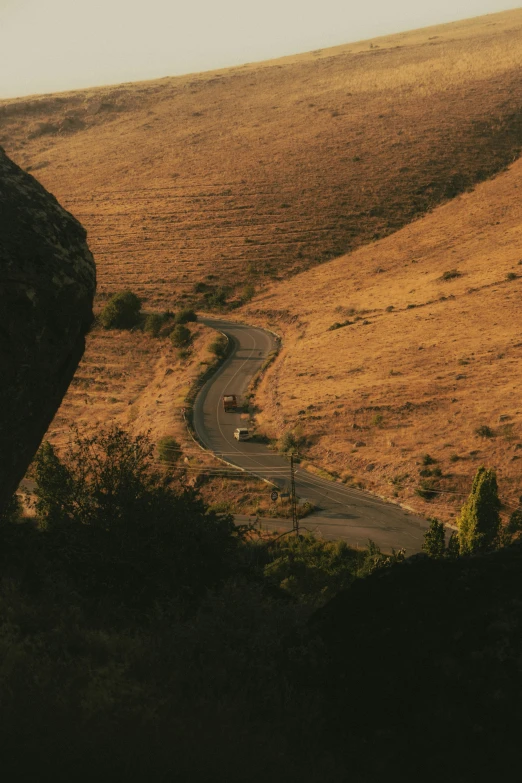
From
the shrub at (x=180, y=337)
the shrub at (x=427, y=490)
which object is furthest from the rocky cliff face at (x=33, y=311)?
the shrub at (x=180, y=337)

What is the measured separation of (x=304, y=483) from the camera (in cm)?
3591

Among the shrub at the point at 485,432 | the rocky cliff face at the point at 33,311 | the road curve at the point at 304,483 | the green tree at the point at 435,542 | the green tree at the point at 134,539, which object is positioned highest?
the rocky cliff face at the point at 33,311

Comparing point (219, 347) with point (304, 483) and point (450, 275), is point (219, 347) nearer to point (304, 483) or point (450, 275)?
point (450, 275)

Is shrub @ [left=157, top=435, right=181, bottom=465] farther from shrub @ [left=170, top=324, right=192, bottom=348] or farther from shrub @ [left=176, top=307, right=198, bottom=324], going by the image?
shrub @ [left=176, top=307, right=198, bottom=324]

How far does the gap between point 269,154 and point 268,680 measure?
93235 mm

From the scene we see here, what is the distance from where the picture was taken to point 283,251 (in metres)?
73.8

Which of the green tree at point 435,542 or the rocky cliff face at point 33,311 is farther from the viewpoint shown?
the green tree at point 435,542

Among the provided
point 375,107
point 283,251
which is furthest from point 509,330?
point 375,107

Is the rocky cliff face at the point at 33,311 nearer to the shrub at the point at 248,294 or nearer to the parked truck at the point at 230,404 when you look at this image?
the parked truck at the point at 230,404

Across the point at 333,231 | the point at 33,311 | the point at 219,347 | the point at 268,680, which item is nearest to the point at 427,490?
the point at 219,347

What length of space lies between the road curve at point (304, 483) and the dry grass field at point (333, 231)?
4.27 ft

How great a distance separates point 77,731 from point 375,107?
107 metres

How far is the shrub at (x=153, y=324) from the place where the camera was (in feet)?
199

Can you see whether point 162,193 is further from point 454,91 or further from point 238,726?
point 238,726
